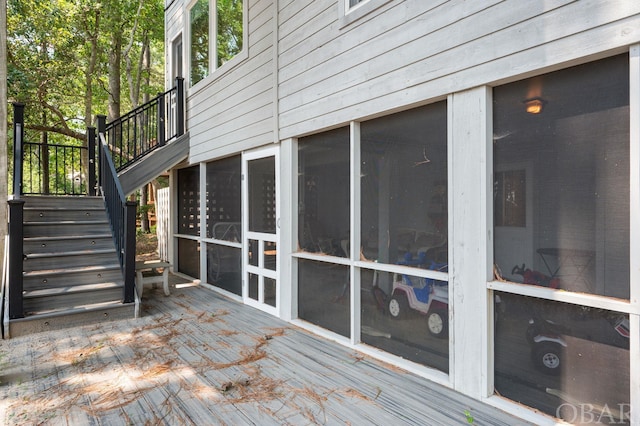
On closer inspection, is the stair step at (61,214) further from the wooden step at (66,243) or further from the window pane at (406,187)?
the window pane at (406,187)

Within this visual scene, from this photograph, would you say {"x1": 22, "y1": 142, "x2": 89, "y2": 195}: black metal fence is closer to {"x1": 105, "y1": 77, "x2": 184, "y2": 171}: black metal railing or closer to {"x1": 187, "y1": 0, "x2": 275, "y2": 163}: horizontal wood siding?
{"x1": 105, "y1": 77, "x2": 184, "y2": 171}: black metal railing

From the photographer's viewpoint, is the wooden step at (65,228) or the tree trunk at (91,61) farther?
the tree trunk at (91,61)

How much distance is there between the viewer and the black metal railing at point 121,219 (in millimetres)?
3986

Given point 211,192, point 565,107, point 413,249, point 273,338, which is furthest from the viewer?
point 211,192

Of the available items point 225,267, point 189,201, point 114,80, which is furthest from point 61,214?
point 114,80

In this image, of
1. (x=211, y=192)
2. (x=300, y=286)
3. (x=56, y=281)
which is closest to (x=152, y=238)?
(x=211, y=192)

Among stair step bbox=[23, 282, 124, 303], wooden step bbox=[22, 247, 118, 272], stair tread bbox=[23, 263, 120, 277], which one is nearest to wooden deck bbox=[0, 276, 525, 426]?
stair step bbox=[23, 282, 124, 303]

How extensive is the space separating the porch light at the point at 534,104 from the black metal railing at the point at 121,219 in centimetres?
371

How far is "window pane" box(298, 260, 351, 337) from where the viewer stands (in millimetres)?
3287

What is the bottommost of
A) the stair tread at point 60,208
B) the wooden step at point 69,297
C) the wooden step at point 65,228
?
the wooden step at point 69,297

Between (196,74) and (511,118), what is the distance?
5.19 m

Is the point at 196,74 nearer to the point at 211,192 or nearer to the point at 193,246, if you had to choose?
the point at 211,192

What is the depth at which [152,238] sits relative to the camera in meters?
11.1

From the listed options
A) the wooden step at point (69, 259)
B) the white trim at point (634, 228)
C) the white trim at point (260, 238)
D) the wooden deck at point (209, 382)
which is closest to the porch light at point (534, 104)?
the white trim at point (634, 228)
